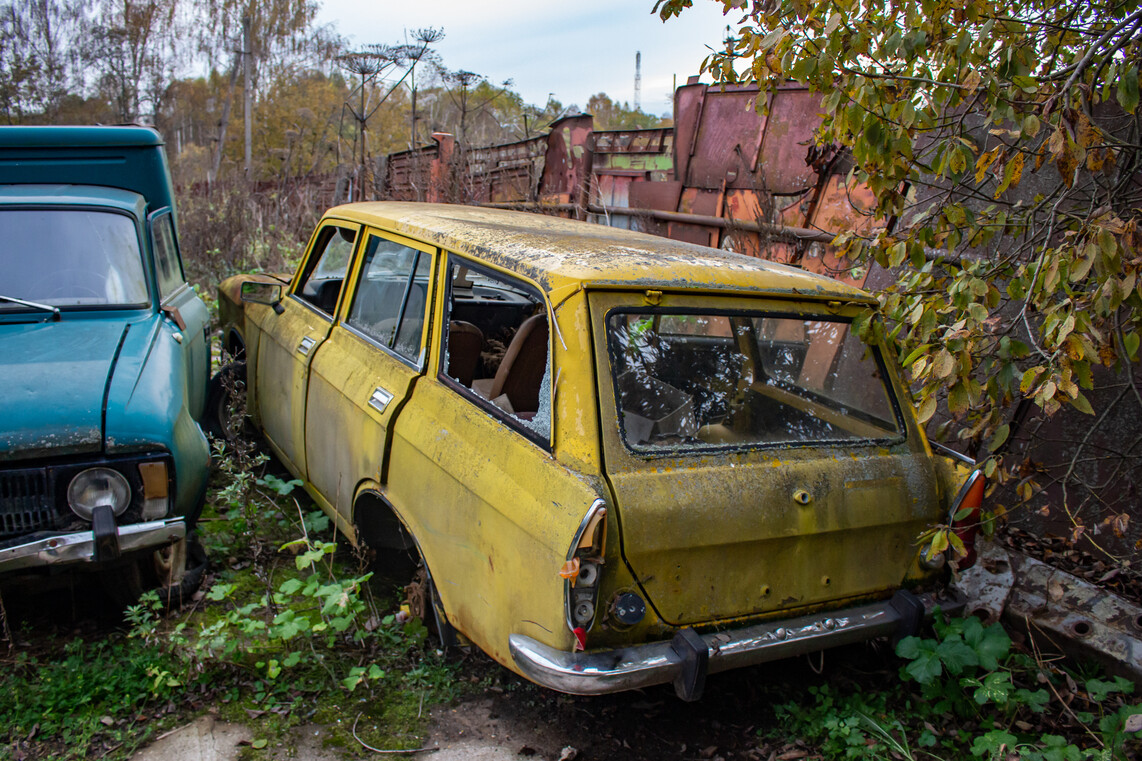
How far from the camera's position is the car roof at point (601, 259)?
2.42 metres

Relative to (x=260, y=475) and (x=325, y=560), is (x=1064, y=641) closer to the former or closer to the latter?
(x=325, y=560)

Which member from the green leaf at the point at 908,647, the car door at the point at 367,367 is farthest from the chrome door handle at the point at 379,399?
the green leaf at the point at 908,647

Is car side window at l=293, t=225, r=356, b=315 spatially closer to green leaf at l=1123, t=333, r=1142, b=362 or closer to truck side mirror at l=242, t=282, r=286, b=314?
truck side mirror at l=242, t=282, r=286, b=314

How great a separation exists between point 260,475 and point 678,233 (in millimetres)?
4600

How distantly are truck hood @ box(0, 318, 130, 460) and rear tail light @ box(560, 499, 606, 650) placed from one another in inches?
73.4

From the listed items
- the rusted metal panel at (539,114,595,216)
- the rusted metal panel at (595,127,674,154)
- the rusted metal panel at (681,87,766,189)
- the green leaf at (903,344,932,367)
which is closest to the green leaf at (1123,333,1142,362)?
the green leaf at (903,344,932,367)

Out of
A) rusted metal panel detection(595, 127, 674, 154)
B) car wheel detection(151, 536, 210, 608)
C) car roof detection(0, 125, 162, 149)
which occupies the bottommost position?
car wheel detection(151, 536, 210, 608)

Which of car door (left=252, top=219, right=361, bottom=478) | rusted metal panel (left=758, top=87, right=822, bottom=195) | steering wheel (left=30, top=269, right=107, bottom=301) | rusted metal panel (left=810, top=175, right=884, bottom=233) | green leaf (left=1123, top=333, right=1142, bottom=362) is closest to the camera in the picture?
green leaf (left=1123, top=333, right=1142, bottom=362)

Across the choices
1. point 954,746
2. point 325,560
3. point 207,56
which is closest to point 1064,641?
point 954,746

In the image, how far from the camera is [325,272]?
421cm

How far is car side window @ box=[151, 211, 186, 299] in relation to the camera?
3997mm

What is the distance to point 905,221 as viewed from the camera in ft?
15.8

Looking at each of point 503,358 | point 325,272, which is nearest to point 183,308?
point 325,272

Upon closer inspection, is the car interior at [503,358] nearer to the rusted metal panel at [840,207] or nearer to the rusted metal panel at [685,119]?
the rusted metal panel at [840,207]
